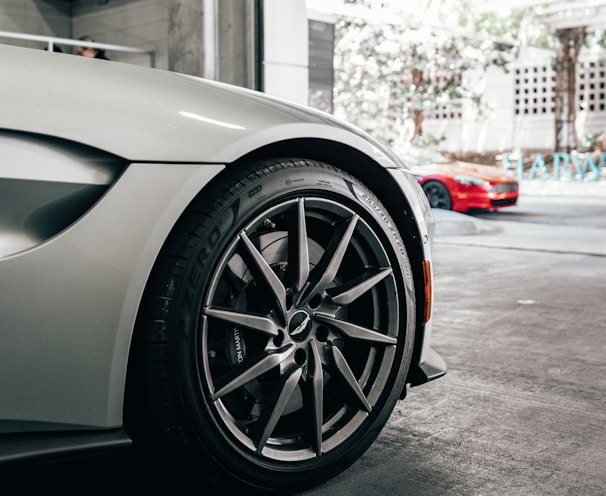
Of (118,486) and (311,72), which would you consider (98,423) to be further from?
(311,72)

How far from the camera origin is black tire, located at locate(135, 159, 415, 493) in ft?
5.80

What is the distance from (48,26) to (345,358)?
12.1m

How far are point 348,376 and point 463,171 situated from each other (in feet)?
39.9

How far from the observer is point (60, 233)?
5.29 ft

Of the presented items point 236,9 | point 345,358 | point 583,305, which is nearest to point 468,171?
point 236,9

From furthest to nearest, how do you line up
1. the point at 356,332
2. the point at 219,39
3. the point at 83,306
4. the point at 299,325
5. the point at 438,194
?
the point at 438,194 < the point at 219,39 < the point at 356,332 < the point at 299,325 < the point at 83,306

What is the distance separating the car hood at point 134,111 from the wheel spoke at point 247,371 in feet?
1.55

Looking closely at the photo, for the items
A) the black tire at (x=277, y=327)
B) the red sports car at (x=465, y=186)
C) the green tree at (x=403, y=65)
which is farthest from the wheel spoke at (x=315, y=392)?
the green tree at (x=403, y=65)

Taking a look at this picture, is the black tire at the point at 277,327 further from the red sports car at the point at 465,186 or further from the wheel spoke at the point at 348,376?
the red sports car at the point at 465,186

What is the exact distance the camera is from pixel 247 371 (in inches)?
74.2

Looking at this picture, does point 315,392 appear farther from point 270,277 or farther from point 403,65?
point 403,65

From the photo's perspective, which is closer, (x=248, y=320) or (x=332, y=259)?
(x=248, y=320)

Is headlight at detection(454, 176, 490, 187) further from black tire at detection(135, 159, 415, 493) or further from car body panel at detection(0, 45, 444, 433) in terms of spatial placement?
car body panel at detection(0, 45, 444, 433)

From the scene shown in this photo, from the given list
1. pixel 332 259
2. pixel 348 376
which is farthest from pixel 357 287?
pixel 348 376
